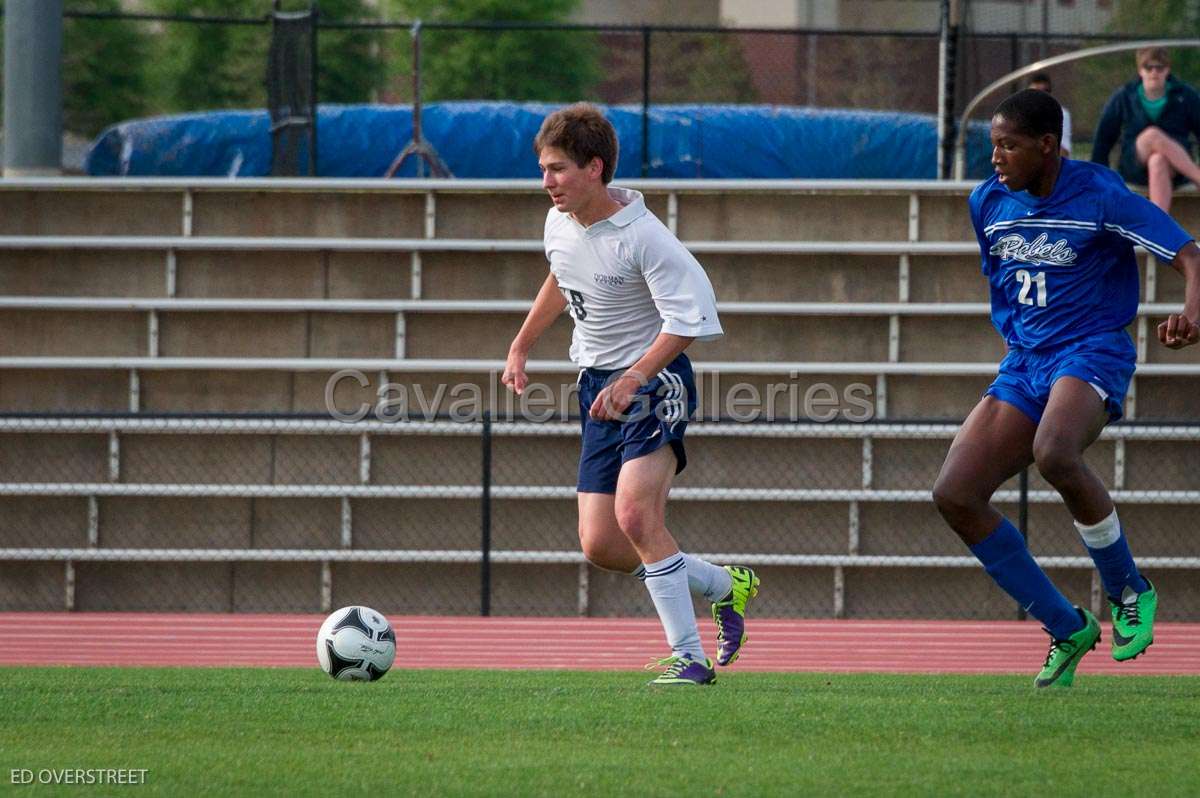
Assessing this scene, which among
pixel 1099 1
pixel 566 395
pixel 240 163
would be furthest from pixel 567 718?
pixel 1099 1

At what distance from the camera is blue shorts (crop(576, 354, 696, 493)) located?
19.2ft

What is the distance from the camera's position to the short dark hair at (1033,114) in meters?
5.66

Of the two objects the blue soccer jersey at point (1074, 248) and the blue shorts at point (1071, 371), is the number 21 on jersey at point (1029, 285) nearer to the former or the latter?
the blue soccer jersey at point (1074, 248)

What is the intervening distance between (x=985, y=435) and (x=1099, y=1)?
34979 millimetres

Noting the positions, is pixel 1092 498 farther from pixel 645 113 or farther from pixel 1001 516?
pixel 645 113

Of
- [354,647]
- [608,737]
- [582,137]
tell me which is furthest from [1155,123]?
[608,737]

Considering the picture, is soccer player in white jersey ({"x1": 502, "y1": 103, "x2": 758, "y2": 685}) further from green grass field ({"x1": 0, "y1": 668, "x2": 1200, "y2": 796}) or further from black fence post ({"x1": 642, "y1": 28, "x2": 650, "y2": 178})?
black fence post ({"x1": 642, "y1": 28, "x2": 650, "y2": 178})

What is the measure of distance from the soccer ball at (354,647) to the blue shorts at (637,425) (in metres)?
1.17

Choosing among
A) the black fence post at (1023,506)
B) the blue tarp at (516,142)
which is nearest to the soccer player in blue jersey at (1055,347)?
the black fence post at (1023,506)

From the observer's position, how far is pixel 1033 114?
5.68m

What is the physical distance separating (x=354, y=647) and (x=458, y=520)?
544 centimetres

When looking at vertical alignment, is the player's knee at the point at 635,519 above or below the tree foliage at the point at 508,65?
below

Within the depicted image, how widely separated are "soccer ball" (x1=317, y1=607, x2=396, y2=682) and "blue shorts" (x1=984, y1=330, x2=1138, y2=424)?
2686mm

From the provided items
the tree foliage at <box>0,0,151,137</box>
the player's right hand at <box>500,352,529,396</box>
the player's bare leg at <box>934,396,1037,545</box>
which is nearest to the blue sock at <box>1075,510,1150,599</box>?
the player's bare leg at <box>934,396,1037,545</box>
